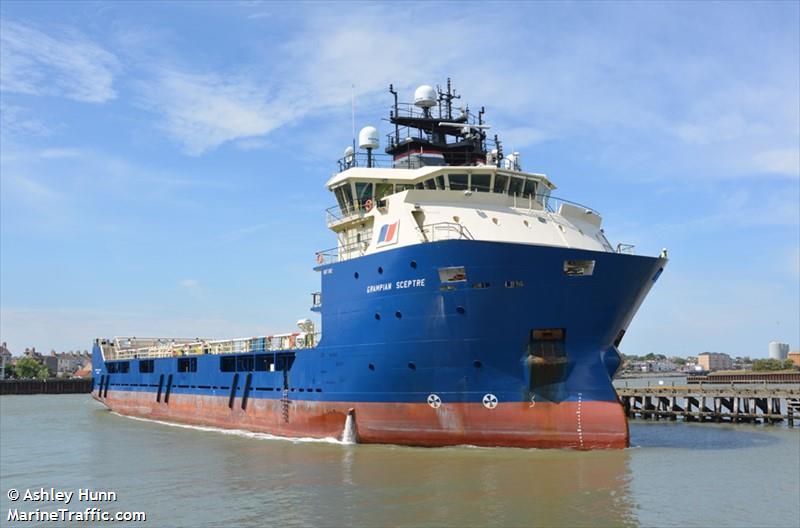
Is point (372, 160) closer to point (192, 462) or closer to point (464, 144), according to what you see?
point (464, 144)

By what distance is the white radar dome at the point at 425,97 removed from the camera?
27.8 metres

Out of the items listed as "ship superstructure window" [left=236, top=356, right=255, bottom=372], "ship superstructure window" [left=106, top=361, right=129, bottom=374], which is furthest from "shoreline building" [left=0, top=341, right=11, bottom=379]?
"ship superstructure window" [left=236, top=356, right=255, bottom=372]

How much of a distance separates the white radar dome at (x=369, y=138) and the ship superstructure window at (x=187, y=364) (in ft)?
46.6

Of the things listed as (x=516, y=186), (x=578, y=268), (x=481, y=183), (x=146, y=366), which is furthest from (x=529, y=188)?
(x=146, y=366)

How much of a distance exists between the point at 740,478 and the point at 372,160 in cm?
1637

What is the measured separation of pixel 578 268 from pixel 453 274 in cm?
354

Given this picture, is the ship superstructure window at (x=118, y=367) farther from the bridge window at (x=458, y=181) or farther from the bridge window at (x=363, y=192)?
the bridge window at (x=458, y=181)

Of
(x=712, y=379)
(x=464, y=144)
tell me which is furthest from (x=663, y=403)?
(x=712, y=379)

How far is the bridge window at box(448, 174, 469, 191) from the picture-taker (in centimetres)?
2261

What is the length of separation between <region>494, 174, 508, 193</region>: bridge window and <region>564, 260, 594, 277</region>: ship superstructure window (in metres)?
4.29

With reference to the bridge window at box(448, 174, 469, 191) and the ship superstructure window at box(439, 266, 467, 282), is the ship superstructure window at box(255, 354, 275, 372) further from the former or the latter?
the bridge window at box(448, 174, 469, 191)

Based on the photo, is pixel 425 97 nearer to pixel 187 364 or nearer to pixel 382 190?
pixel 382 190

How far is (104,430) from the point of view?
3203 centimetres

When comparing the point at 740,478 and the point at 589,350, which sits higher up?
the point at 589,350
